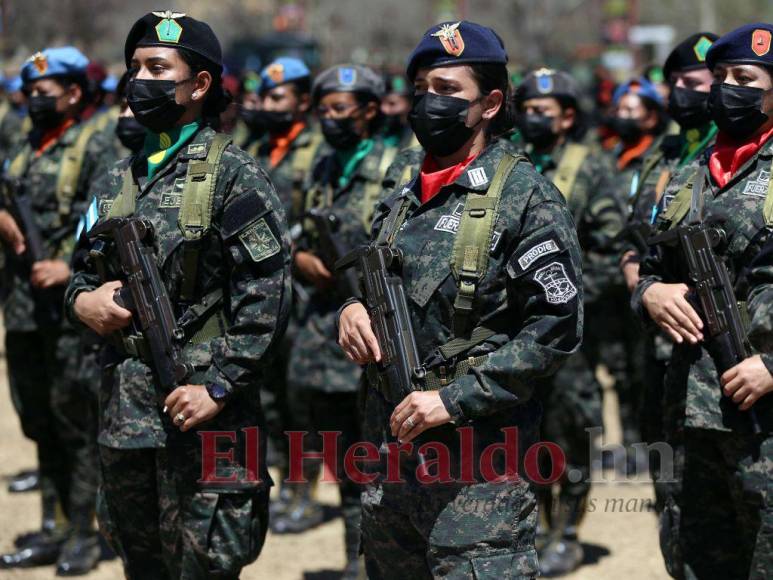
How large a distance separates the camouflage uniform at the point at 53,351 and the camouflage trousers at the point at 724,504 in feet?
10.9

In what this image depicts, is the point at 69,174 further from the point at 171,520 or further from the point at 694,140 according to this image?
the point at 694,140

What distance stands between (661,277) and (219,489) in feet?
6.20

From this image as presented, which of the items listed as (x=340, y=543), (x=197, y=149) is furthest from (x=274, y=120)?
(x=197, y=149)

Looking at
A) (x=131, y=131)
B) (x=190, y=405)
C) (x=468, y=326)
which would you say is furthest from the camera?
(x=131, y=131)

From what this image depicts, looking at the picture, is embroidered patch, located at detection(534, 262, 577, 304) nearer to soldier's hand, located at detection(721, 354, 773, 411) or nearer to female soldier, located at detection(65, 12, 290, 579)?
soldier's hand, located at detection(721, 354, 773, 411)

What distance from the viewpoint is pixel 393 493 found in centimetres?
394

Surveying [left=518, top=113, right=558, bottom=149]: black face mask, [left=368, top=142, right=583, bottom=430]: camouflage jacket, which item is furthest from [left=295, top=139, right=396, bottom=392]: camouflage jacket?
[left=368, top=142, right=583, bottom=430]: camouflage jacket

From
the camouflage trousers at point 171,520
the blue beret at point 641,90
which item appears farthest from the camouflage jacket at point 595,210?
the camouflage trousers at point 171,520

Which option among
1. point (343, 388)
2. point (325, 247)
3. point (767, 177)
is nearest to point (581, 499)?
point (343, 388)

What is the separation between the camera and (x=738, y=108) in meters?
4.37

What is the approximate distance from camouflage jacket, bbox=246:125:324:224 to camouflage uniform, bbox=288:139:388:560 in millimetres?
591

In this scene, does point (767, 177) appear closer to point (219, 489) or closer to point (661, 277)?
point (661, 277)

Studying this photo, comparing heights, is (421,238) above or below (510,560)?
above

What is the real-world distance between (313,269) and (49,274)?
1.45 m
